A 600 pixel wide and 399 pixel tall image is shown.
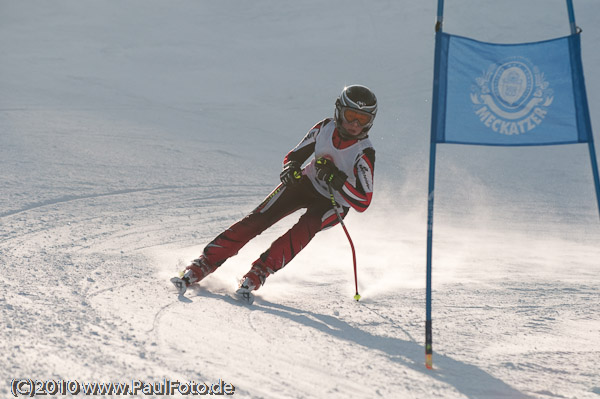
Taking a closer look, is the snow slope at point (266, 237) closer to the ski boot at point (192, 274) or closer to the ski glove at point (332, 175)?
the ski boot at point (192, 274)

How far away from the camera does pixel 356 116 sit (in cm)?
462

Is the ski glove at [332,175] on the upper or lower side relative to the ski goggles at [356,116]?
lower

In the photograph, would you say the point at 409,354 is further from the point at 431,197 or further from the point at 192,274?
the point at 192,274

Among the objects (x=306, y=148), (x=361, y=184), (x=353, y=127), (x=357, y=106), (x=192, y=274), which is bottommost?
(x=192, y=274)

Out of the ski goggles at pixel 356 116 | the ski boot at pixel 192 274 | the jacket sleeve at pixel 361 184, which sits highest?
the ski goggles at pixel 356 116

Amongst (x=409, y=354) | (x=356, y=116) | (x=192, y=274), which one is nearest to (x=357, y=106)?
(x=356, y=116)

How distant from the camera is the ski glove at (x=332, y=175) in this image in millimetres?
4508

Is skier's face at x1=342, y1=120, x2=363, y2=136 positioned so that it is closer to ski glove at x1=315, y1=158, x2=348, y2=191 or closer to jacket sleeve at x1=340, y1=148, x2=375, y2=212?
jacket sleeve at x1=340, y1=148, x2=375, y2=212

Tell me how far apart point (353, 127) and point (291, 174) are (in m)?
0.60

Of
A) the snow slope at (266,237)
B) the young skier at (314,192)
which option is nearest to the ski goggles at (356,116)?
the young skier at (314,192)

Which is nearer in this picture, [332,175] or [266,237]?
[332,175]

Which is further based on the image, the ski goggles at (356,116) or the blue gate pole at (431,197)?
the ski goggles at (356,116)

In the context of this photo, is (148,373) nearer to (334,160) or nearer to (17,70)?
(334,160)

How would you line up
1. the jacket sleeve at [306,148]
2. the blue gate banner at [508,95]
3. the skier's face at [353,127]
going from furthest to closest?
the jacket sleeve at [306,148] → the skier's face at [353,127] → the blue gate banner at [508,95]
